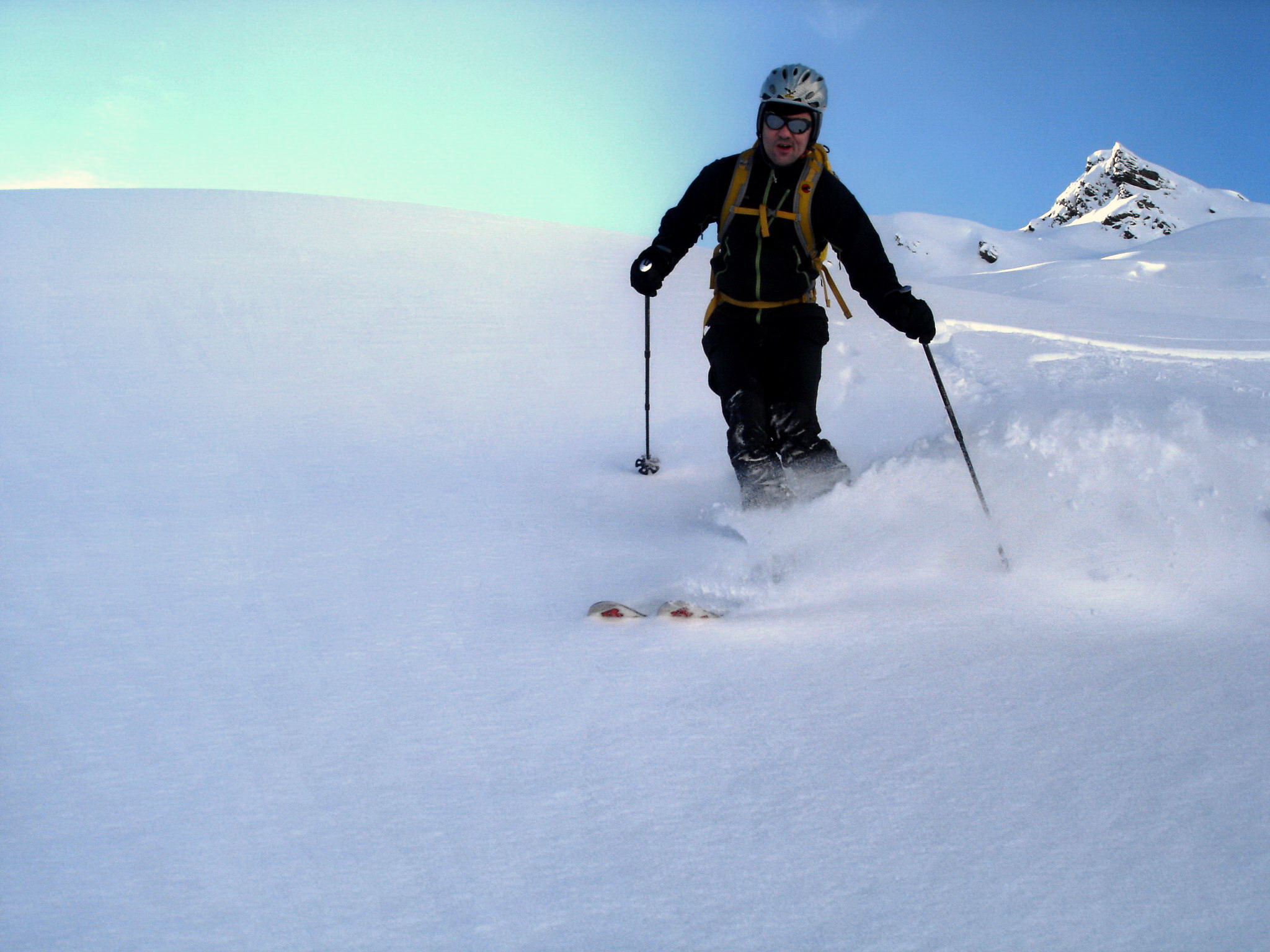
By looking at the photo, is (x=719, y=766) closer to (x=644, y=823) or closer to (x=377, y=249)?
(x=644, y=823)

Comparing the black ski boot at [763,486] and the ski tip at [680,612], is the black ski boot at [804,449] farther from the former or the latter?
the ski tip at [680,612]

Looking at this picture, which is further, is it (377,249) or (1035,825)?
(377,249)

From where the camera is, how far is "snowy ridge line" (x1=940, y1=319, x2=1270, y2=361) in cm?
653

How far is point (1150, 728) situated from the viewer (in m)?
1.49

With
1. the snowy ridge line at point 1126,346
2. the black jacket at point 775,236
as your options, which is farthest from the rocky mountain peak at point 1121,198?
the black jacket at point 775,236

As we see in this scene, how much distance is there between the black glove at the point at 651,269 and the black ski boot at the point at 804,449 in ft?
2.57

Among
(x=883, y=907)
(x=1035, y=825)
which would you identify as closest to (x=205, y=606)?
(x=883, y=907)

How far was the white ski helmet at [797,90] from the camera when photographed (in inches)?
123

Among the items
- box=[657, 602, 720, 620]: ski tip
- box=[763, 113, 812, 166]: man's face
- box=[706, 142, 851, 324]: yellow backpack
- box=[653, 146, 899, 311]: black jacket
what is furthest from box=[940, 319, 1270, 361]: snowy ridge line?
box=[657, 602, 720, 620]: ski tip

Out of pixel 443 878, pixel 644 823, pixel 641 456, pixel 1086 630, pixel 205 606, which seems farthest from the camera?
pixel 641 456

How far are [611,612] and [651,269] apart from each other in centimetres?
187

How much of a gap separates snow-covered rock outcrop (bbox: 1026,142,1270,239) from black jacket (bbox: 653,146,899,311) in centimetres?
13833

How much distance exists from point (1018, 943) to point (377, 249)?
30.1 feet

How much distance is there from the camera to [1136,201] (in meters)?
130
